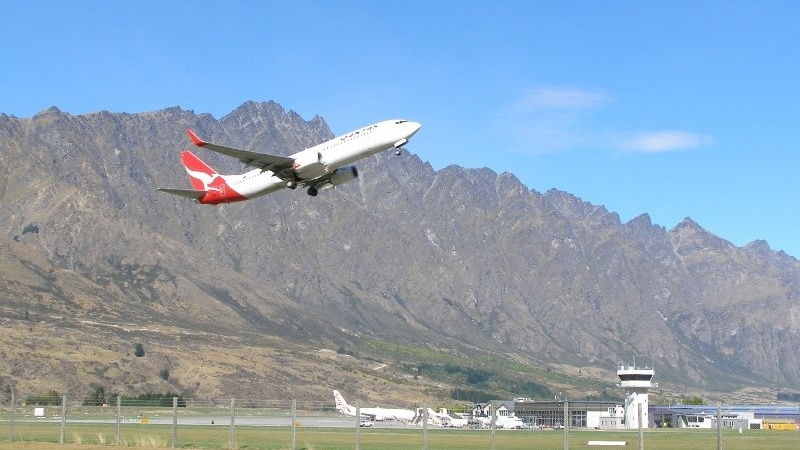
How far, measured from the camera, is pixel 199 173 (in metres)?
95.3

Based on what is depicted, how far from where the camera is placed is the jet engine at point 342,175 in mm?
79375

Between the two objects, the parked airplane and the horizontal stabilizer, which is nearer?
the horizontal stabilizer

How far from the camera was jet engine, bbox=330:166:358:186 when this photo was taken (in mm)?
79375

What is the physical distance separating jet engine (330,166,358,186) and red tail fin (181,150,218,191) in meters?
15.4

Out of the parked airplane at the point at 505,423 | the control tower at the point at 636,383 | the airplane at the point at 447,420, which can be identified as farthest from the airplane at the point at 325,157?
the control tower at the point at 636,383

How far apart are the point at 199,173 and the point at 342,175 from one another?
811 inches

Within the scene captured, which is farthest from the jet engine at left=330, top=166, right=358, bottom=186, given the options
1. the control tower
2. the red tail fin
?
the control tower

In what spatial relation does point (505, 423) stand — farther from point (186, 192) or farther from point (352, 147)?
point (352, 147)

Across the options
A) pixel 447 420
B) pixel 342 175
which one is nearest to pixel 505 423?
pixel 447 420

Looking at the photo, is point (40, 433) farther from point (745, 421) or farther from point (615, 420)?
point (745, 421)

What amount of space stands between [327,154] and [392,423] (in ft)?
227

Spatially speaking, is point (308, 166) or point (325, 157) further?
point (325, 157)

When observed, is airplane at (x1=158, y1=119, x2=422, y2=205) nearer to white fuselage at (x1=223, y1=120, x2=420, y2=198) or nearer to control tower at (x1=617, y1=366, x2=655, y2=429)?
white fuselage at (x1=223, y1=120, x2=420, y2=198)

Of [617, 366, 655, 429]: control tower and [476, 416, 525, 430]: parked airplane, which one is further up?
[617, 366, 655, 429]: control tower
